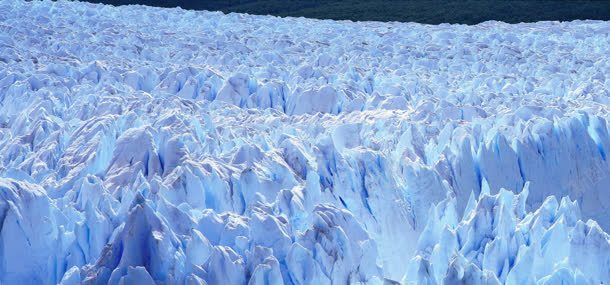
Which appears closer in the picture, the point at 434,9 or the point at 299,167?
the point at 299,167

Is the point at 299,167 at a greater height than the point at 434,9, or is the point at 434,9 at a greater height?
the point at 299,167

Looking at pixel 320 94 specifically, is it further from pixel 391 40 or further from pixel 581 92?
pixel 391 40

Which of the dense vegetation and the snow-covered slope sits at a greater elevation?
the snow-covered slope

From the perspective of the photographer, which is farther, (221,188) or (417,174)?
(417,174)

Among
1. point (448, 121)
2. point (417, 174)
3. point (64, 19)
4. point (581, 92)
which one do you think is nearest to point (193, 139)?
point (417, 174)

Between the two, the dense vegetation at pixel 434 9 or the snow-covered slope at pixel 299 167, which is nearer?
the snow-covered slope at pixel 299 167
